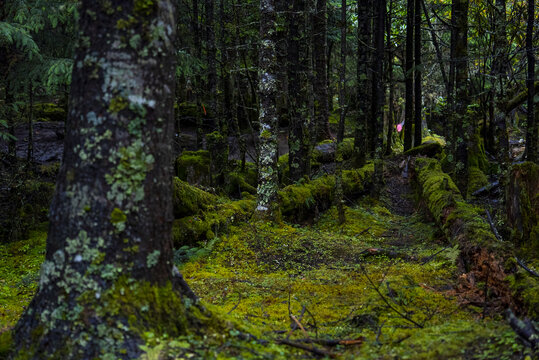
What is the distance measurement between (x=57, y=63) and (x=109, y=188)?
7.36 meters

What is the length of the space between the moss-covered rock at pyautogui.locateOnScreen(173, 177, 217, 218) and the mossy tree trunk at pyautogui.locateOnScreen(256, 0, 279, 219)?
138 cm

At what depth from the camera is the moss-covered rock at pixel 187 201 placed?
27.0ft

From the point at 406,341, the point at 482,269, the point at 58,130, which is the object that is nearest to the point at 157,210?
the point at 406,341

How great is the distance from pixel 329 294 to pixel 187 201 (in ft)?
12.7

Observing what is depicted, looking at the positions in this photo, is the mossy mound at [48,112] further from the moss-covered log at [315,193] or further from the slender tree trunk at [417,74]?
the slender tree trunk at [417,74]

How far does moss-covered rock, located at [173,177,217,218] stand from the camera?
8.23 m

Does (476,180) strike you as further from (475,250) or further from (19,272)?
(19,272)

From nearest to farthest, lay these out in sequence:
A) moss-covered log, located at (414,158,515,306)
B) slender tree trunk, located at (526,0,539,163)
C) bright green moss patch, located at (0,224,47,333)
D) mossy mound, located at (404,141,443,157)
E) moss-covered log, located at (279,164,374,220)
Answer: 1. moss-covered log, located at (414,158,515,306)
2. bright green moss patch, located at (0,224,47,333)
3. slender tree trunk, located at (526,0,539,163)
4. moss-covered log, located at (279,164,374,220)
5. mossy mound, located at (404,141,443,157)

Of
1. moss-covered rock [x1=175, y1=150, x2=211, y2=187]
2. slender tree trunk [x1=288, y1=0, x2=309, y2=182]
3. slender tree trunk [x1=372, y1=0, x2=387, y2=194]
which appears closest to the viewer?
slender tree trunk [x1=288, y1=0, x2=309, y2=182]

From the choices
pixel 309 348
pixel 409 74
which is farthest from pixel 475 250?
pixel 409 74

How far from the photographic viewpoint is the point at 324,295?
220 inches

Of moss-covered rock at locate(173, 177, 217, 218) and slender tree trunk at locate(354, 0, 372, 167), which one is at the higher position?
slender tree trunk at locate(354, 0, 372, 167)

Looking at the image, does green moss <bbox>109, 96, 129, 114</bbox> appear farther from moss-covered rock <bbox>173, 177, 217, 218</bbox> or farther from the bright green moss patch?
moss-covered rock <bbox>173, 177, 217, 218</bbox>

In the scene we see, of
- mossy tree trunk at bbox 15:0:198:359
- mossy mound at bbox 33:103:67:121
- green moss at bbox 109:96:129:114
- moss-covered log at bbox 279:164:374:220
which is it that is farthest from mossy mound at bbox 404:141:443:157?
green moss at bbox 109:96:129:114
